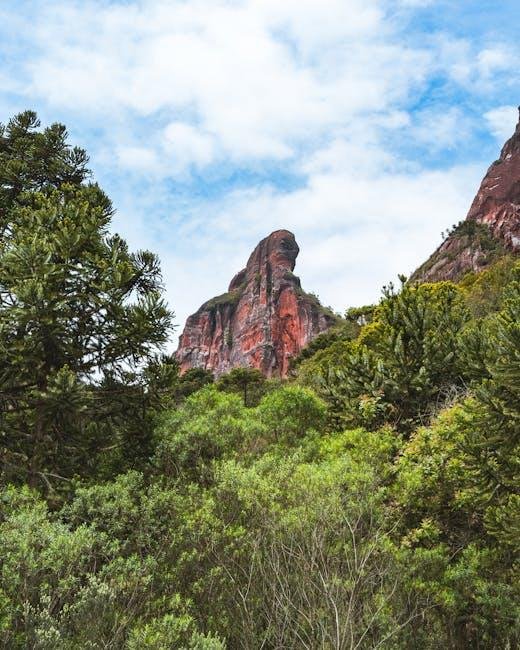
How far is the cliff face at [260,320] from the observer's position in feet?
311

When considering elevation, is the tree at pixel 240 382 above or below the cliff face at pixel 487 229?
below

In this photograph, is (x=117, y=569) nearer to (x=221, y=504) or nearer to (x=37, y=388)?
(x=221, y=504)

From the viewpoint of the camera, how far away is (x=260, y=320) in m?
99.7

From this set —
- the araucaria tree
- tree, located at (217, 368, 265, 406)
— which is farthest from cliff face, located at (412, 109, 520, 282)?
the araucaria tree

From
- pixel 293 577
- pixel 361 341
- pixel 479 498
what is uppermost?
pixel 361 341

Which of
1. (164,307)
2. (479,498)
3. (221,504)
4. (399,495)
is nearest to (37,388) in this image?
(164,307)

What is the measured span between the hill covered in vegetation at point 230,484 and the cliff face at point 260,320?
2961 inches

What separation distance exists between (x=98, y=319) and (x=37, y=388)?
1.99 metres

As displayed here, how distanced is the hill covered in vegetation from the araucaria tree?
5cm

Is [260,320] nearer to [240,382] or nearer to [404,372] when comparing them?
[240,382]

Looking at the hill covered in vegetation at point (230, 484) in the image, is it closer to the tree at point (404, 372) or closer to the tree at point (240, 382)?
the tree at point (404, 372)

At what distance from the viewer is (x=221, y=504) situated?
1043 cm

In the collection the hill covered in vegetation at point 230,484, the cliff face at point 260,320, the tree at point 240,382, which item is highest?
the cliff face at point 260,320

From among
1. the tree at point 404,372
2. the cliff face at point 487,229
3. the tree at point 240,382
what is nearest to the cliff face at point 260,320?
the cliff face at point 487,229
